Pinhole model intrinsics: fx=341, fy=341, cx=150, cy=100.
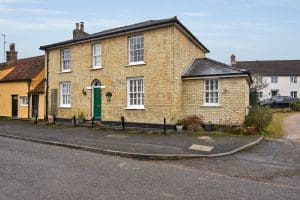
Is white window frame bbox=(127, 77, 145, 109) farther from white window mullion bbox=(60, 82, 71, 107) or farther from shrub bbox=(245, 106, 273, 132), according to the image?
shrub bbox=(245, 106, 273, 132)

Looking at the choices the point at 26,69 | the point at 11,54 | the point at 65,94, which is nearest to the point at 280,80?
the point at 11,54

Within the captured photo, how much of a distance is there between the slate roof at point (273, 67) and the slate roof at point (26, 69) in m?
43.1

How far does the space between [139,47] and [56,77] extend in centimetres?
831

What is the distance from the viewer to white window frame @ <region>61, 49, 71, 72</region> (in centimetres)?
2498

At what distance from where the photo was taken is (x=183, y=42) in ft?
68.4

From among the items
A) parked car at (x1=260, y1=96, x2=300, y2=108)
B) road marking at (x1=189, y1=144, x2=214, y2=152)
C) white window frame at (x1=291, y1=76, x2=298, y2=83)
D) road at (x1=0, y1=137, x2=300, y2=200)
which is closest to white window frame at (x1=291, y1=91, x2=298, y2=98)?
white window frame at (x1=291, y1=76, x2=298, y2=83)

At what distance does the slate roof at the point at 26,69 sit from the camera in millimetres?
29964

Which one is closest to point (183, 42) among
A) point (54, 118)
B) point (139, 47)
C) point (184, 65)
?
point (184, 65)

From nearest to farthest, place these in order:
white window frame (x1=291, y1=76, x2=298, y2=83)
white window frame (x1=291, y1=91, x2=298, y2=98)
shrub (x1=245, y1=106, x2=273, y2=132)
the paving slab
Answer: the paving slab, shrub (x1=245, y1=106, x2=273, y2=132), white window frame (x1=291, y1=91, x2=298, y2=98), white window frame (x1=291, y1=76, x2=298, y2=83)

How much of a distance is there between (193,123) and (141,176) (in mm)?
10607

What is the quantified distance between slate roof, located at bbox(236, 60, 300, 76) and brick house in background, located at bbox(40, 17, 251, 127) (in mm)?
45954

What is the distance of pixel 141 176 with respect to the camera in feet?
28.9

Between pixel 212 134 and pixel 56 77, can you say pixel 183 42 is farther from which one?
pixel 56 77

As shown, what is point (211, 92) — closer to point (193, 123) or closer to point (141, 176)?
point (193, 123)
